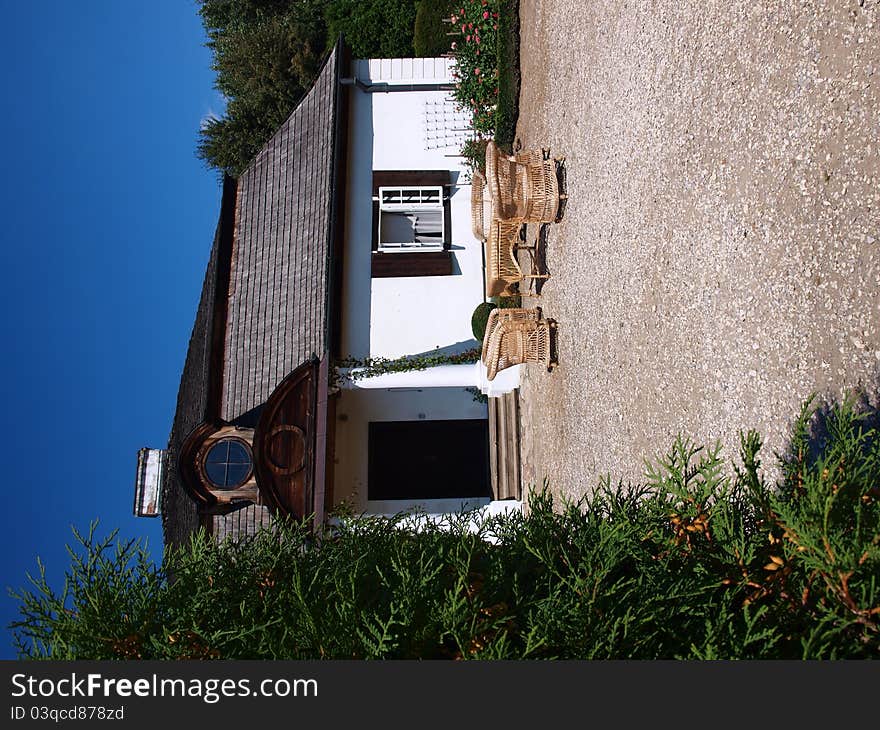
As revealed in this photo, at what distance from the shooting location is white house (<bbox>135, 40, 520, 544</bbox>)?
1398 centimetres

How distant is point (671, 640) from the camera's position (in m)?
4.34

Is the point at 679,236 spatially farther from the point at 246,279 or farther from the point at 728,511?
the point at 246,279

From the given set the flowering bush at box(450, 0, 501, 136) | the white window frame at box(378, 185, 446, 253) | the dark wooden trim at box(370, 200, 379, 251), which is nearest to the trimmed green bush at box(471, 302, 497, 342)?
the white window frame at box(378, 185, 446, 253)

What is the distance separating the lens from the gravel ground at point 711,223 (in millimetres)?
5203

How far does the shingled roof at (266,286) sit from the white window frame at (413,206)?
1.39 metres

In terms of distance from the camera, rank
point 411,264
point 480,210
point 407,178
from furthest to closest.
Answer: point 407,178
point 411,264
point 480,210

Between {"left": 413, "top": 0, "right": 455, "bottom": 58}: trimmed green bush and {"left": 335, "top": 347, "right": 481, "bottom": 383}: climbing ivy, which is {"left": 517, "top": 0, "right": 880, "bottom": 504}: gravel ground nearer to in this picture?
{"left": 335, "top": 347, "right": 481, "bottom": 383}: climbing ivy

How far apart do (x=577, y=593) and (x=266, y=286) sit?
11519mm

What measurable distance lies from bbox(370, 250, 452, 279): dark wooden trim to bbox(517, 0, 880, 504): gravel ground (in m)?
4.26

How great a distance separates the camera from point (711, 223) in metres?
6.85

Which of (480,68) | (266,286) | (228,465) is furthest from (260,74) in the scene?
(228,465)

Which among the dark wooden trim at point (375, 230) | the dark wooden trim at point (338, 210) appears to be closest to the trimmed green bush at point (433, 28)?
the dark wooden trim at point (338, 210)

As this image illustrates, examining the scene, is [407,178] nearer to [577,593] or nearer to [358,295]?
[358,295]

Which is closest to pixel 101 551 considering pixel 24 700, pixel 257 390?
pixel 24 700
